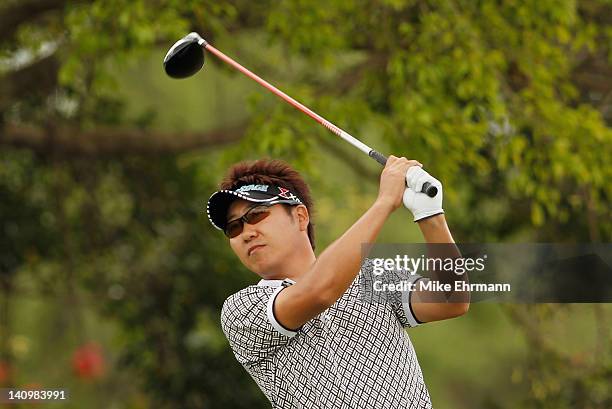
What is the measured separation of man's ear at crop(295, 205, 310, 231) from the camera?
293 centimetres

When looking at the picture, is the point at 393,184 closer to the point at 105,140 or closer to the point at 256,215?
the point at 256,215

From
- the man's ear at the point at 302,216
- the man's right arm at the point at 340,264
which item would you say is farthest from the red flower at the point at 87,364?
the man's right arm at the point at 340,264

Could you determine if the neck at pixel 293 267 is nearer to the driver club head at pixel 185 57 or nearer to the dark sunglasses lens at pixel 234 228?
the dark sunglasses lens at pixel 234 228

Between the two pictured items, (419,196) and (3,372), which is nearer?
(419,196)

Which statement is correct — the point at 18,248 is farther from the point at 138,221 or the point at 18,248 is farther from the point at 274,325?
the point at 274,325

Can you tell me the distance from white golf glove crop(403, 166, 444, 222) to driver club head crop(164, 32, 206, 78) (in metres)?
1.09

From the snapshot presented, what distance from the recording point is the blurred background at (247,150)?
584 centimetres

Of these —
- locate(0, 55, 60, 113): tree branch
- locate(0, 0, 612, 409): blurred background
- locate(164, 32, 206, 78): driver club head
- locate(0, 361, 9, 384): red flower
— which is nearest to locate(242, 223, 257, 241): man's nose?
locate(164, 32, 206, 78): driver club head

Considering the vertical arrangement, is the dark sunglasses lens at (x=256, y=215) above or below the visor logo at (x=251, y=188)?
below

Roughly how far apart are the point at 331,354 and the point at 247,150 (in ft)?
11.2

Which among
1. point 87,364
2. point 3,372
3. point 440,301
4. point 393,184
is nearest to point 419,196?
point 393,184

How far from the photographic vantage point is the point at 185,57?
347cm

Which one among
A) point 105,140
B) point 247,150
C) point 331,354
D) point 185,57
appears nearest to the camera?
point 331,354

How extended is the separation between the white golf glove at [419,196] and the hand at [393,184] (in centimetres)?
1
